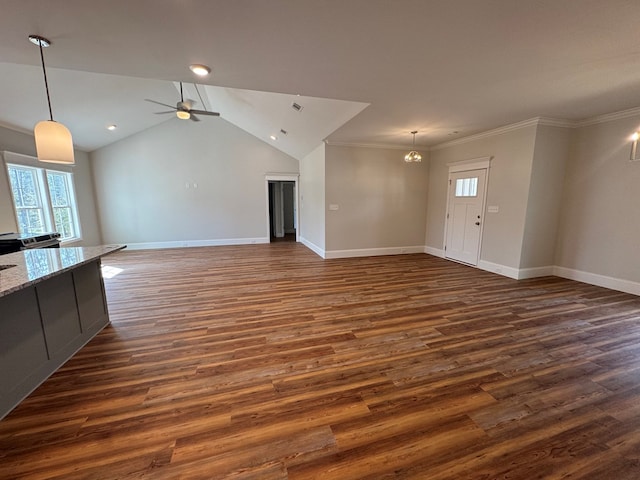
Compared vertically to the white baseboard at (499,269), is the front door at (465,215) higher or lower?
higher

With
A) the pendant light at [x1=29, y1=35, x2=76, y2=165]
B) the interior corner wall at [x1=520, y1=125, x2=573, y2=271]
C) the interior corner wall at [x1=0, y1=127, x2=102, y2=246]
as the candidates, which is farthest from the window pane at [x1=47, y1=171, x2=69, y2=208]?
the interior corner wall at [x1=520, y1=125, x2=573, y2=271]

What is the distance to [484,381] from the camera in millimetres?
2059

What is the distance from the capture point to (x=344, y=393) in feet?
6.32

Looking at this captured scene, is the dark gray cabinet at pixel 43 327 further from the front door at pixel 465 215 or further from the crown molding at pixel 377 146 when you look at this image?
the front door at pixel 465 215

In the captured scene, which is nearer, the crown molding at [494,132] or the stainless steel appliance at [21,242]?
the stainless steel appliance at [21,242]

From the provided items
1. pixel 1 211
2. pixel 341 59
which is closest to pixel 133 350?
pixel 341 59

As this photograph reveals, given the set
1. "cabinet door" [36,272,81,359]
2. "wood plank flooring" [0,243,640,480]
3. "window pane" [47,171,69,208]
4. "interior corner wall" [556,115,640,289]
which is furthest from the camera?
"window pane" [47,171,69,208]

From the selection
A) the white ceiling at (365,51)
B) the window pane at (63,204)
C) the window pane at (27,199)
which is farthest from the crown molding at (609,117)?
the window pane at (63,204)

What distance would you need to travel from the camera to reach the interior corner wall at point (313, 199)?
6117 mm

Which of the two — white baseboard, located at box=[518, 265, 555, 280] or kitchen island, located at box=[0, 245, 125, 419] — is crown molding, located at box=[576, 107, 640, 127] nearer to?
white baseboard, located at box=[518, 265, 555, 280]

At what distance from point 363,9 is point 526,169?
4113 millimetres

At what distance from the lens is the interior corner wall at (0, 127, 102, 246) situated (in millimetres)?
4254

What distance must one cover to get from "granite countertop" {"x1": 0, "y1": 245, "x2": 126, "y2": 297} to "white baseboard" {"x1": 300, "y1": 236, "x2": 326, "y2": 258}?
4247 millimetres

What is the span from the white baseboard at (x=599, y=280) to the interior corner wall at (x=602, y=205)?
0.13 feet
